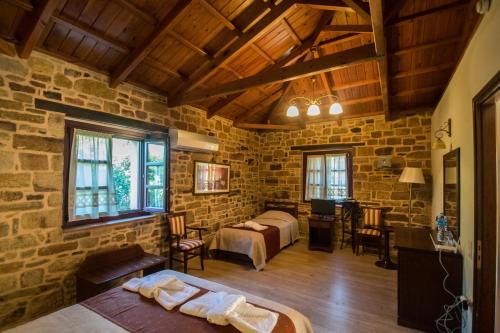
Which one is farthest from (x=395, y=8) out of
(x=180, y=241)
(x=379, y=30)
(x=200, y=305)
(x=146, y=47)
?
(x=180, y=241)

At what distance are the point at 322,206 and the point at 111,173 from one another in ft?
13.6

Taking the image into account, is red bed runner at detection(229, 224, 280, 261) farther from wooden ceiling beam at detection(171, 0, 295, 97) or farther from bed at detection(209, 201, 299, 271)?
wooden ceiling beam at detection(171, 0, 295, 97)

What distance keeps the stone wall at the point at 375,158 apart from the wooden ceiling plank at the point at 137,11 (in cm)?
410

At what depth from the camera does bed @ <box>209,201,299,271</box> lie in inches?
162

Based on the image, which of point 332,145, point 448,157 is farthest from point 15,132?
point 332,145

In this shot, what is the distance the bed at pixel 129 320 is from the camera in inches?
62.9

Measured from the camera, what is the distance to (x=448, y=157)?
9.80 ft

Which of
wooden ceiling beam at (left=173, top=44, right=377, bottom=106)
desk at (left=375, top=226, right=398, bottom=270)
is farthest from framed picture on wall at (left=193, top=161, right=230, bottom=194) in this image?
desk at (left=375, top=226, right=398, bottom=270)

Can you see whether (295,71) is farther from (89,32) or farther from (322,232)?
(322,232)

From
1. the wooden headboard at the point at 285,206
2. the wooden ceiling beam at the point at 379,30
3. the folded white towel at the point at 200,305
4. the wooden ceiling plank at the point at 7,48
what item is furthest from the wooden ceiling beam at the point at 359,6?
the wooden headboard at the point at 285,206

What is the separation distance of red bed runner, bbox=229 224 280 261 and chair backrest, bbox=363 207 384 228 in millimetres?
1844

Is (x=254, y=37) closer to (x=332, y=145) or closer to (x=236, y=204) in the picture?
(x=332, y=145)

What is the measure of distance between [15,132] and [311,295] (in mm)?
3855

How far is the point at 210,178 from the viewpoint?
5059 mm
